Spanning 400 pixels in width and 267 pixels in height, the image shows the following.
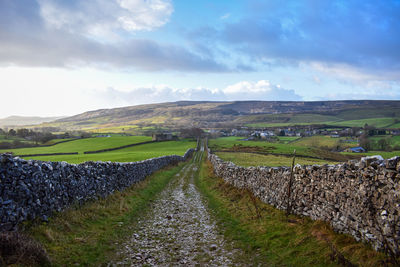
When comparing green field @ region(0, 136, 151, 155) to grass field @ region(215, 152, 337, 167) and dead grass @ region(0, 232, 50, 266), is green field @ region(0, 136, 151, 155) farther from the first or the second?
dead grass @ region(0, 232, 50, 266)

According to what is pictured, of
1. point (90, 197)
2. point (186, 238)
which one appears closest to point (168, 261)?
point (186, 238)

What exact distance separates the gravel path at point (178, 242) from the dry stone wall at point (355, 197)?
10.7 feet

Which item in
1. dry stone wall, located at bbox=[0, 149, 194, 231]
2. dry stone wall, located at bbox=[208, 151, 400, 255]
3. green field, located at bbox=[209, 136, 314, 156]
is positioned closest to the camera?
dry stone wall, located at bbox=[208, 151, 400, 255]

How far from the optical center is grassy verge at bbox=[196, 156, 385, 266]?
671cm

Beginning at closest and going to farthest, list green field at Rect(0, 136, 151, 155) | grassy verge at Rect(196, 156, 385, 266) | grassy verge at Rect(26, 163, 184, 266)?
grassy verge at Rect(196, 156, 385, 266)
grassy verge at Rect(26, 163, 184, 266)
green field at Rect(0, 136, 151, 155)

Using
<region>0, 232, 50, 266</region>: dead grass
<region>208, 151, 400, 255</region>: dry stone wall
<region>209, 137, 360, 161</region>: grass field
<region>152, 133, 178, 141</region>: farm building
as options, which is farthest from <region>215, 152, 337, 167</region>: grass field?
<region>152, 133, 178, 141</region>: farm building

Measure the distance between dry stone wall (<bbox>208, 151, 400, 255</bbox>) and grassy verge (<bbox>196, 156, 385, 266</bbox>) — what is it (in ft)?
1.11

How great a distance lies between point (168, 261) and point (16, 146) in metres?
76.2

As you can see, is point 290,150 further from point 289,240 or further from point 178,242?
point 178,242

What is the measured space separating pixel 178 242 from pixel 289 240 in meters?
3.70

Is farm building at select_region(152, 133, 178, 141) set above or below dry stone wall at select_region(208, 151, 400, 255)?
below

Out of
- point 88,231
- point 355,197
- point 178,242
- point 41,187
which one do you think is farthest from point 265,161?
point 41,187

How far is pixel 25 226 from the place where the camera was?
8.02 meters

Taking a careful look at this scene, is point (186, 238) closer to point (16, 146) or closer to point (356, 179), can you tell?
point (356, 179)
